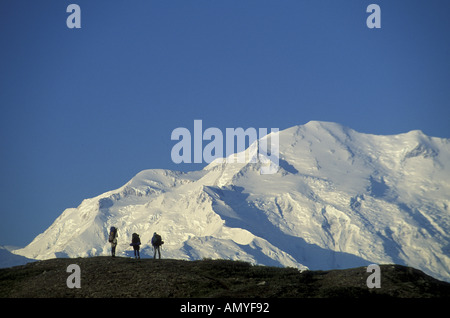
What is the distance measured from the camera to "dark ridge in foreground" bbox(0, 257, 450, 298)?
33.6 metres

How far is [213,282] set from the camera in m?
37.0

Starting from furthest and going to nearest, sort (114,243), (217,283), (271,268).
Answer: (114,243) < (271,268) < (217,283)

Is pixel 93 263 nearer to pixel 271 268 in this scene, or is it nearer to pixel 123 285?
pixel 123 285

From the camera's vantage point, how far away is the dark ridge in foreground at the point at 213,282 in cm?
3362

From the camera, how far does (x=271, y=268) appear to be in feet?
140

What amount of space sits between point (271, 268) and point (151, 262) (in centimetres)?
945

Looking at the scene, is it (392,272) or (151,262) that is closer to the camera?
(392,272)
